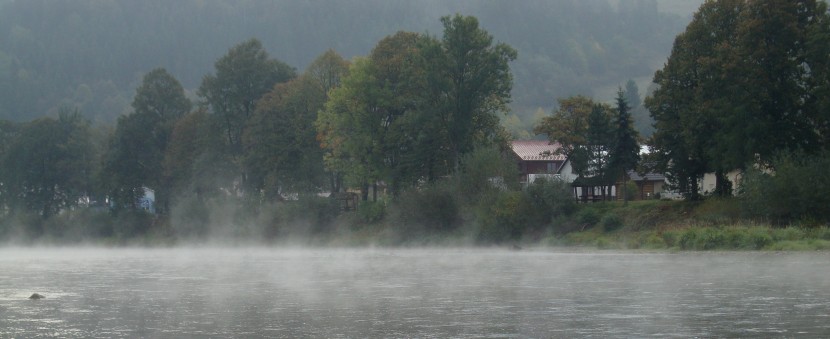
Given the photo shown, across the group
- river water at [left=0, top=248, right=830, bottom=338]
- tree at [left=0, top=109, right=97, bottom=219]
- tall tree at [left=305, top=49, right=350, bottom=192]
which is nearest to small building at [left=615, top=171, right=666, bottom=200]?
tall tree at [left=305, top=49, right=350, bottom=192]

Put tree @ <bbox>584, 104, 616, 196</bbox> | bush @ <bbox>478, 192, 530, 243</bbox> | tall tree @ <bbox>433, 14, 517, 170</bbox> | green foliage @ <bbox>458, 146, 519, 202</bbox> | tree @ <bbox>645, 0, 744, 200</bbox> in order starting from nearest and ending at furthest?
tree @ <bbox>645, 0, 744, 200</bbox> < bush @ <bbox>478, 192, 530, 243</bbox> < green foliage @ <bbox>458, 146, 519, 202</bbox> < tree @ <bbox>584, 104, 616, 196</bbox> < tall tree @ <bbox>433, 14, 517, 170</bbox>

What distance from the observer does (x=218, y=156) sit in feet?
381

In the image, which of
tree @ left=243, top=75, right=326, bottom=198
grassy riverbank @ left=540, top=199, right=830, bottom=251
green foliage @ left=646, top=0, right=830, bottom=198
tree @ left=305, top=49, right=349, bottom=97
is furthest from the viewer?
tree @ left=305, top=49, right=349, bottom=97

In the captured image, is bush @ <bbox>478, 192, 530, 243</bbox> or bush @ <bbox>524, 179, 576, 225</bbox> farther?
bush @ <bbox>524, 179, 576, 225</bbox>

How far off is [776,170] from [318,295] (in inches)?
1344

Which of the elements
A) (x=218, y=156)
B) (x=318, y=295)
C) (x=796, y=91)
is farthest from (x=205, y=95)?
(x=318, y=295)

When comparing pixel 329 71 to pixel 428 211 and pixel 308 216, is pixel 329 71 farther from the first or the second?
pixel 428 211

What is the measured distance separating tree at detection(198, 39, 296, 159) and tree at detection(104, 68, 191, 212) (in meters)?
10.3

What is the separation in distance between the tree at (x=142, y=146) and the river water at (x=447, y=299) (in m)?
61.6

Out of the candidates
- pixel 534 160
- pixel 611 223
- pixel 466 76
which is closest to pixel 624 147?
pixel 611 223

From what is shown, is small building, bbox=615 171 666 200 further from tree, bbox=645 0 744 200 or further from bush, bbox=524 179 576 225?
tree, bbox=645 0 744 200

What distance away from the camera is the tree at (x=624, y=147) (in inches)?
3253

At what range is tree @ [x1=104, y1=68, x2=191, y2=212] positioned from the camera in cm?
12362

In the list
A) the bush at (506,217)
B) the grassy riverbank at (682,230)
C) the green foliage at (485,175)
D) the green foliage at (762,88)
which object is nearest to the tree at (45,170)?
the green foliage at (485,175)
